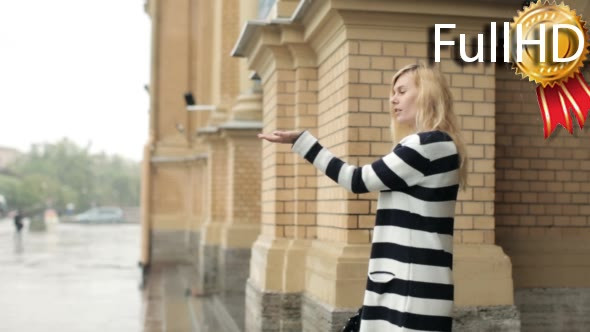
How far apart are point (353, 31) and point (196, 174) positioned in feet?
69.0

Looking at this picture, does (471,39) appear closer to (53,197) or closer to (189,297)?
(189,297)

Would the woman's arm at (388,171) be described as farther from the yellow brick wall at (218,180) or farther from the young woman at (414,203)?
the yellow brick wall at (218,180)

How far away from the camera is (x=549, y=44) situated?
21.4 feet

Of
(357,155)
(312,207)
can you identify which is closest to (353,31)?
(357,155)

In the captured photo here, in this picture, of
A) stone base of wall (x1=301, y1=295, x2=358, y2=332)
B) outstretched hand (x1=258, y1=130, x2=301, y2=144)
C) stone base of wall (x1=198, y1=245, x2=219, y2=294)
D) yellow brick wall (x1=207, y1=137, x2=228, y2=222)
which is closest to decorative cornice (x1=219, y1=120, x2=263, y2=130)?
yellow brick wall (x1=207, y1=137, x2=228, y2=222)

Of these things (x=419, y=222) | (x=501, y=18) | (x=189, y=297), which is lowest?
(x=189, y=297)

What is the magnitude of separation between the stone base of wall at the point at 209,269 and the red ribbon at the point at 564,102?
10.6 metres

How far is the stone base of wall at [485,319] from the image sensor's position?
707 centimetres

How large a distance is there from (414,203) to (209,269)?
1459 centimetres

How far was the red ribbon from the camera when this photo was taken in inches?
279

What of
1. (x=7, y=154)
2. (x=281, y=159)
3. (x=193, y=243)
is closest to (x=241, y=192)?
(x=281, y=159)

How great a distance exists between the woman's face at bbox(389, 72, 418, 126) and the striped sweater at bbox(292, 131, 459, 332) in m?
0.12

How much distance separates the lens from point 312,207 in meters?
9.01

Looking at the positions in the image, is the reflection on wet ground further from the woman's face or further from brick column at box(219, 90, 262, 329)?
the woman's face
